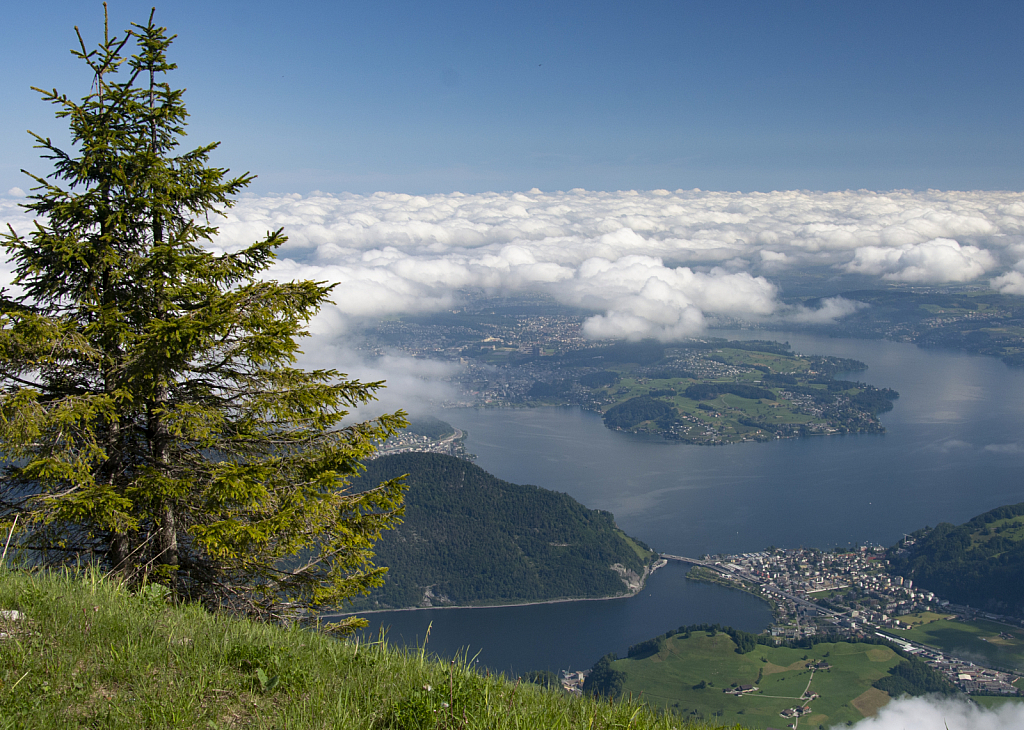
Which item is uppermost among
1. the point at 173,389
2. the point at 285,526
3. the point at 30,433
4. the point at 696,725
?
the point at 173,389

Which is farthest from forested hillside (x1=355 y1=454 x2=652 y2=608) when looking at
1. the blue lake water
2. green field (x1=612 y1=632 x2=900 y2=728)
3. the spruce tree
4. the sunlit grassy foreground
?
the sunlit grassy foreground

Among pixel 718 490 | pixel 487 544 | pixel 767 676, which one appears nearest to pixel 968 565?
pixel 718 490

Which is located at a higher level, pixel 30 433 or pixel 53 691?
pixel 30 433

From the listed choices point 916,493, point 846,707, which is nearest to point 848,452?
point 916,493

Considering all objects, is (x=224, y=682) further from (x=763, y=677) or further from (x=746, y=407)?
(x=746, y=407)

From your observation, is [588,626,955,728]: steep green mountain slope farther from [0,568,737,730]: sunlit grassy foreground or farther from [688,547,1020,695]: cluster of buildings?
[0,568,737,730]: sunlit grassy foreground

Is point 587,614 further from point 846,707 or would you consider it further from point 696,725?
point 696,725
